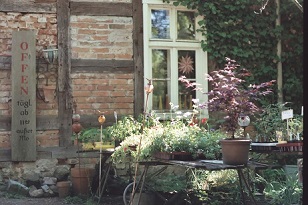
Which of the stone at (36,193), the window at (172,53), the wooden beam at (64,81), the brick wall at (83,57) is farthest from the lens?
the window at (172,53)

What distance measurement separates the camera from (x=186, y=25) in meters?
7.49

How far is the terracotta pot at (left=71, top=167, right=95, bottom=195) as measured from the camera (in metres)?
6.37

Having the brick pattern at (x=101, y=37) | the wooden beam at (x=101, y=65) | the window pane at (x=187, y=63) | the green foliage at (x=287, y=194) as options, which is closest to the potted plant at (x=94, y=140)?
the wooden beam at (x=101, y=65)

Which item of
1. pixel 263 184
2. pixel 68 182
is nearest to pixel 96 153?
pixel 68 182

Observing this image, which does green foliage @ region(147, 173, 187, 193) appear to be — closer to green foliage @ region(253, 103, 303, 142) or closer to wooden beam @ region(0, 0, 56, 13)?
green foliage @ region(253, 103, 303, 142)

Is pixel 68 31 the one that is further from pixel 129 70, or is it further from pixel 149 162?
pixel 149 162

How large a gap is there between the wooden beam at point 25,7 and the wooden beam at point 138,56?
127 cm

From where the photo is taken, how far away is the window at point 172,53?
24.0 feet

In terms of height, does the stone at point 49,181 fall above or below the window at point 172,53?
below

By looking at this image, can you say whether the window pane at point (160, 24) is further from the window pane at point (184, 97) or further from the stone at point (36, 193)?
the stone at point (36, 193)

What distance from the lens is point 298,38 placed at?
791 cm

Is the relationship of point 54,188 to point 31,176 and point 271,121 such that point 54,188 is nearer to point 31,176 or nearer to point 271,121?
point 31,176

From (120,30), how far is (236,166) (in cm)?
388

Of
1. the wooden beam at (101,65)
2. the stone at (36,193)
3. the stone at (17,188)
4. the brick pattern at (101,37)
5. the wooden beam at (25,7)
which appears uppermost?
the wooden beam at (25,7)
